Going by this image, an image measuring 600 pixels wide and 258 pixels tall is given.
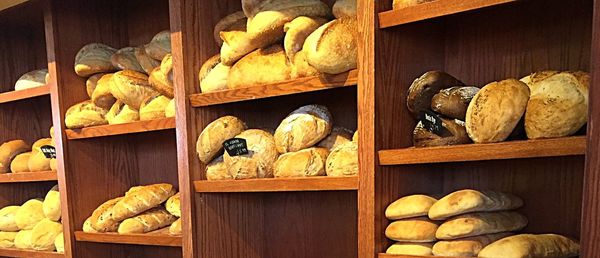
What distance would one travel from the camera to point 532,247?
0.93 m

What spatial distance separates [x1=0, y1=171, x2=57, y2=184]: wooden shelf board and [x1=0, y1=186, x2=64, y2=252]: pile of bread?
75mm

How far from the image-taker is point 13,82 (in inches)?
90.3

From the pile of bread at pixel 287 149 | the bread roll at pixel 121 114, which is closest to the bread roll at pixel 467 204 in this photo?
the pile of bread at pixel 287 149

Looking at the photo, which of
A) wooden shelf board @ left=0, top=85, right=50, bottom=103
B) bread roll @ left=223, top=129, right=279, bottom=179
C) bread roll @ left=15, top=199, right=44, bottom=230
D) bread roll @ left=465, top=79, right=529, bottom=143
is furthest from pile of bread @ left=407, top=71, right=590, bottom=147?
bread roll @ left=15, top=199, right=44, bottom=230

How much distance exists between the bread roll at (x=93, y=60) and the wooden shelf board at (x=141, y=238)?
55 cm

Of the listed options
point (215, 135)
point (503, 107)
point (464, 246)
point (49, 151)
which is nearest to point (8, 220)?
point (49, 151)

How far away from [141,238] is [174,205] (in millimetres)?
148

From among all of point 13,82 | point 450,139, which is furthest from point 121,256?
point 450,139

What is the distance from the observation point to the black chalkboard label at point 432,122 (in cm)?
106

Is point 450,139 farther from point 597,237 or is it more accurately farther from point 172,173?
point 172,173

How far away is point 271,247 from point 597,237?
107 cm

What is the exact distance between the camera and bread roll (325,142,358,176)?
3.86ft

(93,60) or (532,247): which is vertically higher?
(93,60)

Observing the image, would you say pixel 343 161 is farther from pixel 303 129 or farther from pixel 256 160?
pixel 256 160
